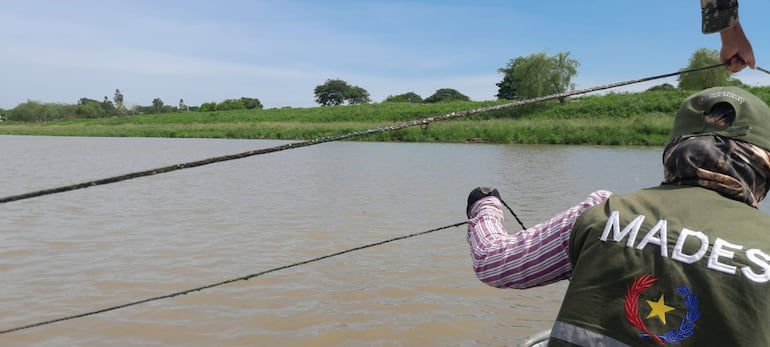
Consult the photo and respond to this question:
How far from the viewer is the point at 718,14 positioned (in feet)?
6.50

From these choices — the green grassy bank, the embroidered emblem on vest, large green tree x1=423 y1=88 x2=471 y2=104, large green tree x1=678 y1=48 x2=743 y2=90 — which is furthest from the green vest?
large green tree x1=423 y1=88 x2=471 y2=104

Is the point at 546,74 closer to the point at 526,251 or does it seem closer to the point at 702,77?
the point at 702,77

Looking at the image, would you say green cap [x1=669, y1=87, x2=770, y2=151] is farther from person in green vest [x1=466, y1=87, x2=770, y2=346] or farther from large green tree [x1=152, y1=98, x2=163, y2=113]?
large green tree [x1=152, y1=98, x2=163, y2=113]

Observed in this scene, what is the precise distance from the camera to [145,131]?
47.2 m

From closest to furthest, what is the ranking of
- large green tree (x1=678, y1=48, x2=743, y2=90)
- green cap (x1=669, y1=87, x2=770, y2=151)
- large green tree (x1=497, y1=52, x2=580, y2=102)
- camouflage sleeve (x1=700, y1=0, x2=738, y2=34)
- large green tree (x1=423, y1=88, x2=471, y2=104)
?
1. green cap (x1=669, y1=87, x2=770, y2=151)
2. camouflage sleeve (x1=700, y1=0, x2=738, y2=34)
3. large green tree (x1=678, y1=48, x2=743, y2=90)
4. large green tree (x1=497, y1=52, x2=580, y2=102)
5. large green tree (x1=423, y1=88, x2=471, y2=104)

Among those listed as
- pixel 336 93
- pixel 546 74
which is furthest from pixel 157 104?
pixel 546 74

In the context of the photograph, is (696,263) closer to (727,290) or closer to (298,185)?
(727,290)

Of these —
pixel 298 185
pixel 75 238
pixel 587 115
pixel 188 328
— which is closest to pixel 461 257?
pixel 188 328

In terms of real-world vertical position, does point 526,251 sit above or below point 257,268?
above

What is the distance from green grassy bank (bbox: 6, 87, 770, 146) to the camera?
30750mm

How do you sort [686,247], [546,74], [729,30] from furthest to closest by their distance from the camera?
[546,74] < [729,30] < [686,247]

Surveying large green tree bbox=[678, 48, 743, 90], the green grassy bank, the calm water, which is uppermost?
large green tree bbox=[678, 48, 743, 90]

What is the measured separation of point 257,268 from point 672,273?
4.91 metres

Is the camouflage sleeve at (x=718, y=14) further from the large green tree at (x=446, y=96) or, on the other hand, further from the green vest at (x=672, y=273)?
the large green tree at (x=446, y=96)
